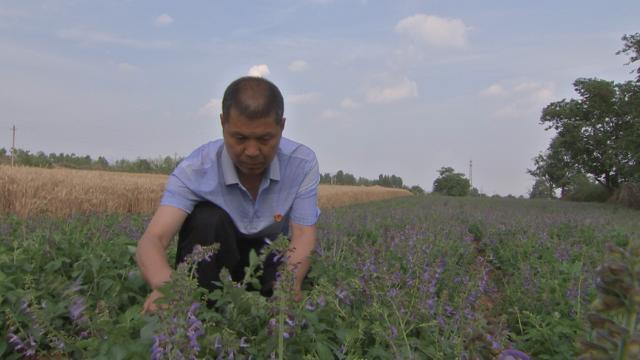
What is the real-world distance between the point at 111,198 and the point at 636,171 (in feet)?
85.0

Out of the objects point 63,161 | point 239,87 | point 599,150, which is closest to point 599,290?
point 239,87

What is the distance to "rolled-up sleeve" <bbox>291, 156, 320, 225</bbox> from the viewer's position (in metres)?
3.62

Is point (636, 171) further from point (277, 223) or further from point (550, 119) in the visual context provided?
point (277, 223)

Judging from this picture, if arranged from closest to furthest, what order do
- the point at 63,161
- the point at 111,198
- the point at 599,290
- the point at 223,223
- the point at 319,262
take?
the point at 599,290 → the point at 223,223 → the point at 319,262 → the point at 111,198 → the point at 63,161

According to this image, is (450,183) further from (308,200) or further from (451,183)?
(308,200)

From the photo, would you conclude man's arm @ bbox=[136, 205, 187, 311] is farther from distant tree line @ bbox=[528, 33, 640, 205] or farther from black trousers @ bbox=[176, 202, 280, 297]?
distant tree line @ bbox=[528, 33, 640, 205]

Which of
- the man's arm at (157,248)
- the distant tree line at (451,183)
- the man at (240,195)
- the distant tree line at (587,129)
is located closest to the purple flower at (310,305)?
Result: the man at (240,195)

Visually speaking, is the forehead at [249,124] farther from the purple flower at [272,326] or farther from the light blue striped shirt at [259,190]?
the purple flower at [272,326]

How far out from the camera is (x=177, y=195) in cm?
342

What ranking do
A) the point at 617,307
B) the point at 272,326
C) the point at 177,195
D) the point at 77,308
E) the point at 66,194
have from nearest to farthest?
1. the point at 617,307
2. the point at 77,308
3. the point at 272,326
4. the point at 177,195
5. the point at 66,194

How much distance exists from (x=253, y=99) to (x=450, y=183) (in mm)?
93005

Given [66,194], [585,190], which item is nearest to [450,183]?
[585,190]

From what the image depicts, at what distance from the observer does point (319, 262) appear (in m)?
3.76

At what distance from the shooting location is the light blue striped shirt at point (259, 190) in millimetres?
3504
